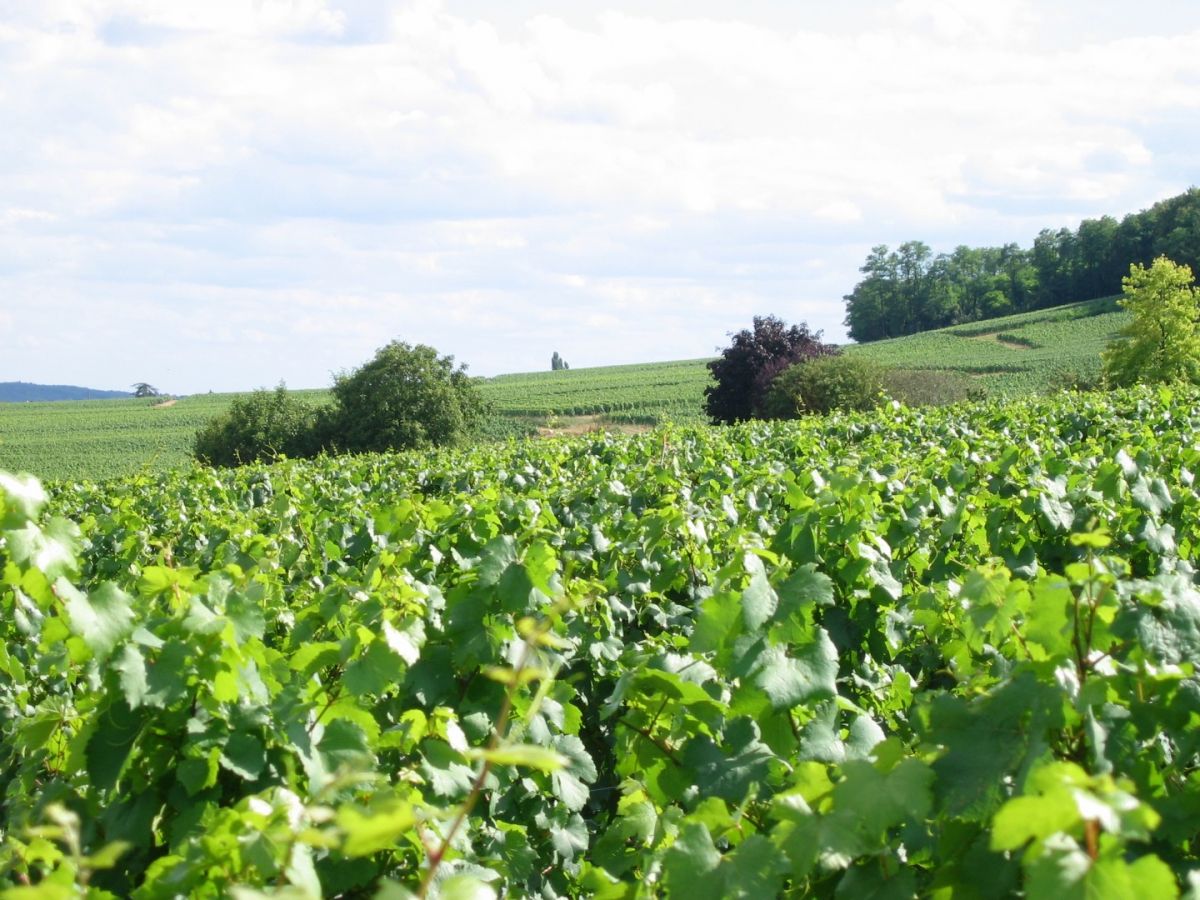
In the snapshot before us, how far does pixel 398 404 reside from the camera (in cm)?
4628

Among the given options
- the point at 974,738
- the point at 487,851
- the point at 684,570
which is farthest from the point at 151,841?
the point at 684,570

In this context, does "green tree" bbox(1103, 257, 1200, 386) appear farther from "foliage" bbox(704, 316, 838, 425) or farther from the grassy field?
"foliage" bbox(704, 316, 838, 425)

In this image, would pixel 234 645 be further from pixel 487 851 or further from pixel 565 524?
pixel 565 524

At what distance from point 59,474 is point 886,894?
65.4 meters

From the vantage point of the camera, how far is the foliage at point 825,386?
3866 cm

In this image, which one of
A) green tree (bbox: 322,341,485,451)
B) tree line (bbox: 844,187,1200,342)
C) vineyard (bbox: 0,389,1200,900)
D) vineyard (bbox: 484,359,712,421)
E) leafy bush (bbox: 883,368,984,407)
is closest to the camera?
vineyard (bbox: 0,389,1200,900)

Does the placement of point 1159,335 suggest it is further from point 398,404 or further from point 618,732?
point 618,732

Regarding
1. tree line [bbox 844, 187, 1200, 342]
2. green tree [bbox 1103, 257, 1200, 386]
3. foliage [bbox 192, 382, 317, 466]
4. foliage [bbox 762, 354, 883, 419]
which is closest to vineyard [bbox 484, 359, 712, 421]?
foliage [bbox 192, 382, 317, 466]

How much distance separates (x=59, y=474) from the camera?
195 feet

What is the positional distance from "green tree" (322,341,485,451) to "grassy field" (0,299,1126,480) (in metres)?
9.86

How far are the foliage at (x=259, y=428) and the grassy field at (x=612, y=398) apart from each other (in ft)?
20.6

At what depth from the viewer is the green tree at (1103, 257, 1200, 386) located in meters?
45.9

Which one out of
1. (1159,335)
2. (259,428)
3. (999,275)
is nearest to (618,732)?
(259,428)

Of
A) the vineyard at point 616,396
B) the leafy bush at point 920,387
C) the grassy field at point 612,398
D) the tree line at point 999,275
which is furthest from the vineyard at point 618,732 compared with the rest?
the tree line at point 999,275
